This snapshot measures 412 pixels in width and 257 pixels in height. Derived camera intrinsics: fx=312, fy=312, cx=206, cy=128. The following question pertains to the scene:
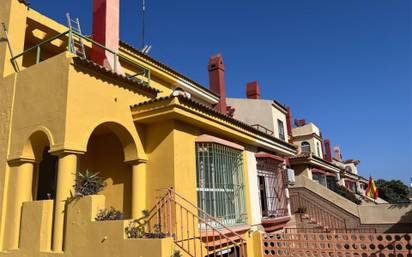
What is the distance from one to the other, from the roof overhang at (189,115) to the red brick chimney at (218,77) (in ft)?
23.5

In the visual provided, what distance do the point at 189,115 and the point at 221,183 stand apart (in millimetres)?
2578

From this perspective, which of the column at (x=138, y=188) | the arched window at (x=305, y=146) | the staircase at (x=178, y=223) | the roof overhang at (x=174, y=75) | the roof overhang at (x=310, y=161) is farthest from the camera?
the arched window at (x=305, y=146)

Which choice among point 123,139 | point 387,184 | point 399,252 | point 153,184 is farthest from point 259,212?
point 387,184

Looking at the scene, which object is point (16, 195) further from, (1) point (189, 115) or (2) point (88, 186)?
(1) point (189, 115)

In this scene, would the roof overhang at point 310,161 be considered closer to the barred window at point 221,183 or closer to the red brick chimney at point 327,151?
the red brick chimney at point 327,151

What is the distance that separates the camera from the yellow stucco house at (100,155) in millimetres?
6359

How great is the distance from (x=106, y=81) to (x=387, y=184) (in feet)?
205

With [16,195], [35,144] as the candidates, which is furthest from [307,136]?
[16,195]

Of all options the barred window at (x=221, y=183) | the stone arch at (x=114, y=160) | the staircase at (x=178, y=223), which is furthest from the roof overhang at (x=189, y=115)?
the staircase at (x=178, y=223)

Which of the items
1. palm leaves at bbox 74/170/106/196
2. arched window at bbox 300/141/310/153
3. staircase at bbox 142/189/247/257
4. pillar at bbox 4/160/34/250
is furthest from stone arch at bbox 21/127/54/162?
arched window at bbox 300/141/310/153

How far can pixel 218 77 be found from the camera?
18219 millimetres

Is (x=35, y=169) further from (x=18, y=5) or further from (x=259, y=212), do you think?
(x=259, y=212)

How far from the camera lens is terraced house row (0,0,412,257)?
6.32 m

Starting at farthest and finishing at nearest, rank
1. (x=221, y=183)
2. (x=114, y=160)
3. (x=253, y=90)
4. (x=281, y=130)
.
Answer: (x=253, y=90) → (x=281, y=130) → (x=221, y=183) → (x=114, y=160)
